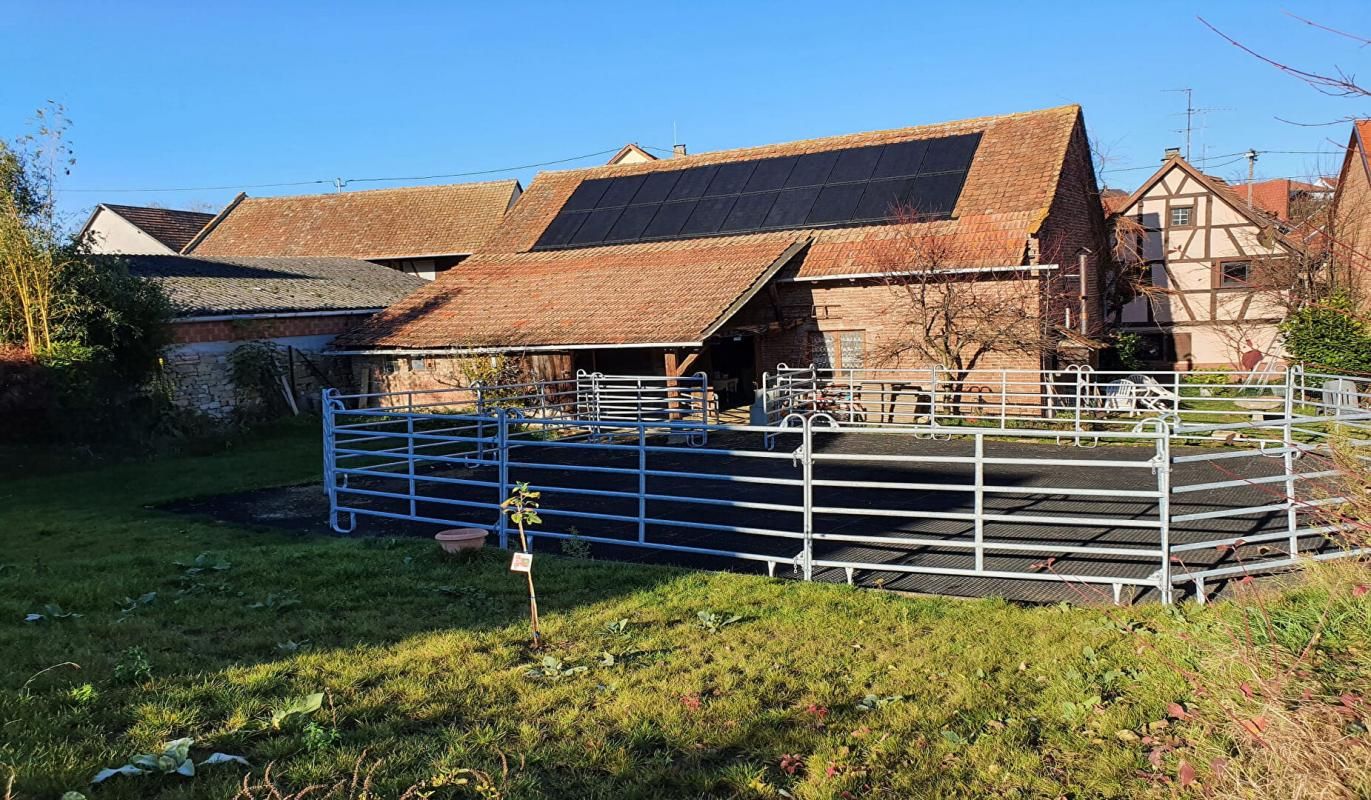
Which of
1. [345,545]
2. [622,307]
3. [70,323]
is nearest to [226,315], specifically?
[70,323]

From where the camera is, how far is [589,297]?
70.0 feet

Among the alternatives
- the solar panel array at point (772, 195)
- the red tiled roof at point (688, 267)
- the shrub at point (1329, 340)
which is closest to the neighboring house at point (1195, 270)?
the shrub at point (1329, 340)

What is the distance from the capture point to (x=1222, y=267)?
93.4 ft

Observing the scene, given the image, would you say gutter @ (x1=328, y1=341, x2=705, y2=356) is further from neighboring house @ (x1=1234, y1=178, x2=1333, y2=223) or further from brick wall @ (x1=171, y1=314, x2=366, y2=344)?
neighboring house @ (x1=1234, y1=178, x2=1333, y2=223)

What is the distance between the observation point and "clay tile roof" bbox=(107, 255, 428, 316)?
20359 millimetres

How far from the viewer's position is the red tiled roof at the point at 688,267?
63.0ft

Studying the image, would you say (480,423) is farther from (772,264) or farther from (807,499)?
(772,264)

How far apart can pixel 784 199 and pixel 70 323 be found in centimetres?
1606

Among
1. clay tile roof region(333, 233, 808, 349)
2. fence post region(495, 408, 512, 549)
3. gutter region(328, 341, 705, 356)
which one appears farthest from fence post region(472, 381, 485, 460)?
clay tile roof region(333, 233, 808, 349)

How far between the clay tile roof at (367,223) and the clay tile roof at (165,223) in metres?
1.81

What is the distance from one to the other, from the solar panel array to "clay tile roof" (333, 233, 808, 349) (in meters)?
0.79

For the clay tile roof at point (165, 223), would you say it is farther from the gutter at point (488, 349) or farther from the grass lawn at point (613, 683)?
the grass lawn at point (613, 683)

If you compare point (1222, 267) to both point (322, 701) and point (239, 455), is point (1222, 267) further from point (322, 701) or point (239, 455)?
point (322, 701)

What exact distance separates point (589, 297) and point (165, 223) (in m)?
26.5
